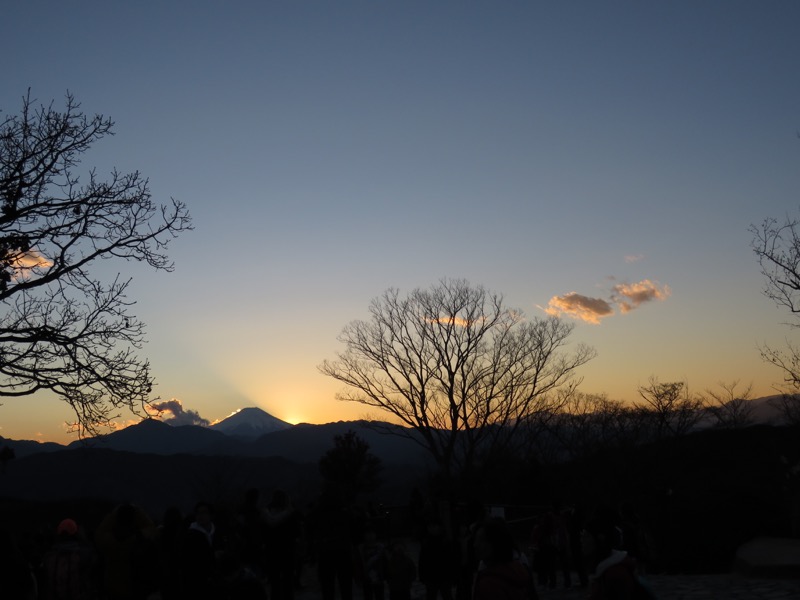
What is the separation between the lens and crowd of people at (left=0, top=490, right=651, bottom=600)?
559 cm

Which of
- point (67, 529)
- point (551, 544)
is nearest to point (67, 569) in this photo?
point (67, 529)

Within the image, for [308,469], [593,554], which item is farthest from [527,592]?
[308,469]

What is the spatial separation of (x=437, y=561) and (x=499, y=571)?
16.6 ft

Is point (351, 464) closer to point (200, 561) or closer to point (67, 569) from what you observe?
point (200, 561)

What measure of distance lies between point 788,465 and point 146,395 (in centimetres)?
2072

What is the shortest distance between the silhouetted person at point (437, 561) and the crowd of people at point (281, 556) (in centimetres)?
1

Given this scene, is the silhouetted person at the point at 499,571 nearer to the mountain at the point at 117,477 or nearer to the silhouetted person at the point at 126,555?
the silhouetted person at the point at 126,555

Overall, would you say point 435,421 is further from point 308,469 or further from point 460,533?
point 308,469

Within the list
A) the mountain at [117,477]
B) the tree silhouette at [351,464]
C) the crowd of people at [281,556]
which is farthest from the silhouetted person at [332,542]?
the mountain at [117,477]

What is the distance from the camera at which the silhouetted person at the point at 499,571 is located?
18.3ft

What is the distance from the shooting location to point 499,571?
5.64 metres

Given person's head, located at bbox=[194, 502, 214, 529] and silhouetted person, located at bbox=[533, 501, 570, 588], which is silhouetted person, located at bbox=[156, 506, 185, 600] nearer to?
person's head, located at bbox=[194, 502, 214, 529]

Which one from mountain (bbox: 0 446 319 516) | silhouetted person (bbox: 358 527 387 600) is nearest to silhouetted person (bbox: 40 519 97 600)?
silhouetted person (bbox: 358 527 387 600)

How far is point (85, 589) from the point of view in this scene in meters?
8.33
